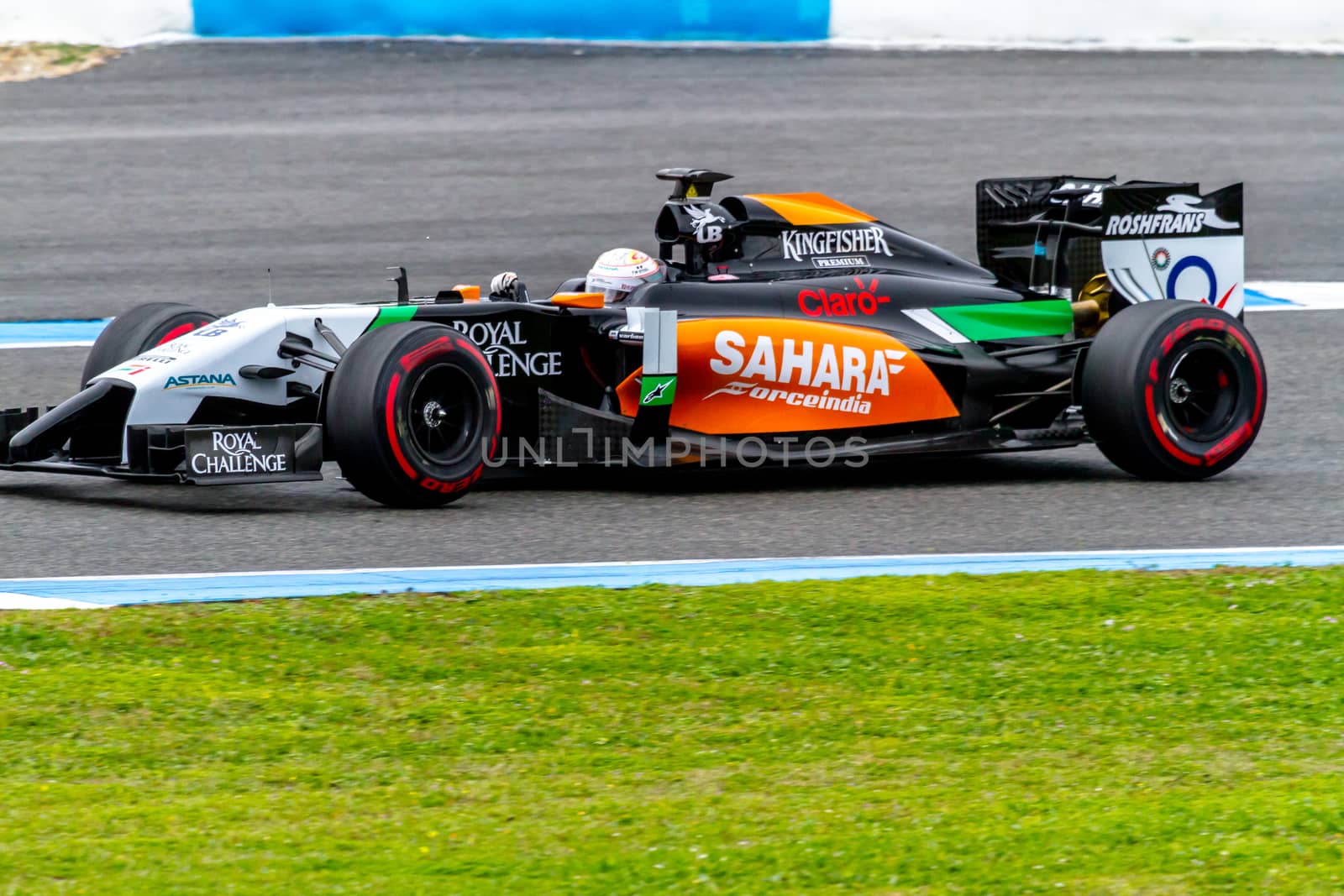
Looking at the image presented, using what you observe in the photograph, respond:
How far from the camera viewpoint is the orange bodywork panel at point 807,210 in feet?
26.9

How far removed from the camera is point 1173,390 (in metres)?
7.78

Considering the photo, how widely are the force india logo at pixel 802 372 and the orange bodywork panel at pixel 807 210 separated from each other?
2.40 ft

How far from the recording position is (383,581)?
583 centimetres

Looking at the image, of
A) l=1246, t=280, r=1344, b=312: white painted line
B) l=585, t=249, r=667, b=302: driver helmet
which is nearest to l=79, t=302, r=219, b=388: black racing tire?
l=585, t=249, r=667, b=302: driver helmet

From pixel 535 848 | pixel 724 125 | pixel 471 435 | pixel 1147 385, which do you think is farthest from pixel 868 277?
pixel 724 125

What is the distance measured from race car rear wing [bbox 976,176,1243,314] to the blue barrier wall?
10.3m

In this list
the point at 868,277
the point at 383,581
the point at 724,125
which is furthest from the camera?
the point at 724,125

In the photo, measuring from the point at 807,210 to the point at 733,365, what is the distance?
3.22 feet

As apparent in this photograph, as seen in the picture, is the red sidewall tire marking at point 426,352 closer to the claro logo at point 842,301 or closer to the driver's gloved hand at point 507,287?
the driver's gloved hand at point 507,287

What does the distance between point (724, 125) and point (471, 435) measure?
33.9 ft

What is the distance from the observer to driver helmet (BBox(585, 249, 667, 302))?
7.93 metres

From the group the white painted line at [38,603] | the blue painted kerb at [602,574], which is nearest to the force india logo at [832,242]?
the blue painted kerb at [602,574]

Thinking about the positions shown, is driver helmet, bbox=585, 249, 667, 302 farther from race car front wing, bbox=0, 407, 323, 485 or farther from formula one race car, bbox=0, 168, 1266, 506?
race car front wing, bbox=0, 407, 323, 485

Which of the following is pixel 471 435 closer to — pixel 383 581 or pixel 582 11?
pixel 383 581
